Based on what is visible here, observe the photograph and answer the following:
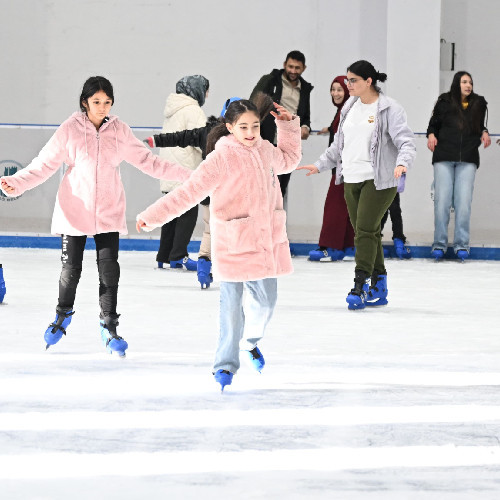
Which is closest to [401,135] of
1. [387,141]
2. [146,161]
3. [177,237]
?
[387,141]

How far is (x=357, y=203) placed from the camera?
6.27m

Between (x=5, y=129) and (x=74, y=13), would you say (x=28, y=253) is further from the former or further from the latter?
(x=74, y=13)

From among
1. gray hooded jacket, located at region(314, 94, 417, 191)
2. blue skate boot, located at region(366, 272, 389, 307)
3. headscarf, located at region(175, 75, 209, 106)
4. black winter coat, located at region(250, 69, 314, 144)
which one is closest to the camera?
gray hooded jacket, located at region(314, 94, 417, 191)

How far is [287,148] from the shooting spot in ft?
13.6

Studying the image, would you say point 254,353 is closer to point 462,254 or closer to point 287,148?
point 287,148

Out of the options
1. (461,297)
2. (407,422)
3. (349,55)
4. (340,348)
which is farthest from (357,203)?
(349,55)

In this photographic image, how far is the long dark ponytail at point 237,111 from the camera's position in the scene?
3.85 meters

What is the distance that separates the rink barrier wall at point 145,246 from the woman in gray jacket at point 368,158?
347 cm

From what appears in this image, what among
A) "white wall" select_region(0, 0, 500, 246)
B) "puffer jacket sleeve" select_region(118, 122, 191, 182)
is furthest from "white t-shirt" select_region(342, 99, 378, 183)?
"white wall" select_region(0, 0, 500, 246)

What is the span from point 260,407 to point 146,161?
1392 millimetres

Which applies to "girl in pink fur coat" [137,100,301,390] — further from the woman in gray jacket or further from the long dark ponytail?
the woman in gray jacket

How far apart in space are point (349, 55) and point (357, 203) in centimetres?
600

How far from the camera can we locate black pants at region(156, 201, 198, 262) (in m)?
8.06

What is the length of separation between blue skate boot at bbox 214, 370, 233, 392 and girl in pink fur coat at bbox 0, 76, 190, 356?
74 cm
